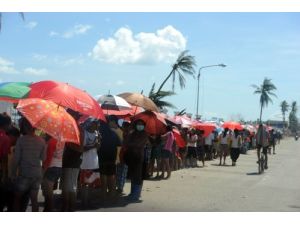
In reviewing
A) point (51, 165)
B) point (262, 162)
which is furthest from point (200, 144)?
point (51, 165)

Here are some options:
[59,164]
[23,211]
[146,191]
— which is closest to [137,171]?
[146,191]

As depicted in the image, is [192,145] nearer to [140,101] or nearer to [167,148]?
[167,148]

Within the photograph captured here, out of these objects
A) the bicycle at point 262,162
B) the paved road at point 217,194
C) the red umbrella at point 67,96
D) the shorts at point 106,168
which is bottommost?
the paved road at point 217,194

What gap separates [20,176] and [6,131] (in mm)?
1398

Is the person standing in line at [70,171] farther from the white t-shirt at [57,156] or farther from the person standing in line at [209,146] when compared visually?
the person standing in line at [209,146]

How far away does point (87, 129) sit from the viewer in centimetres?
971

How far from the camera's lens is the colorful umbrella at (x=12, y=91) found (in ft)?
33.0

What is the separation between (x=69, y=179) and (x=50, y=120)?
188cm

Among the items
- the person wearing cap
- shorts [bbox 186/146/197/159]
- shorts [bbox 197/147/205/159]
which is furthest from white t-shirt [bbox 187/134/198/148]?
the person wearing cap

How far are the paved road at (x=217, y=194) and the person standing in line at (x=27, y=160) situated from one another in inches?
98.3

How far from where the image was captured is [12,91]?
1023cm

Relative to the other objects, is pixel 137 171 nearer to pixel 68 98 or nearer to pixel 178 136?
pixel 68 98

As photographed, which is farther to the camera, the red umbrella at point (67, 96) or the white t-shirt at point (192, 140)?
the white t-shirt at point (192, 140)

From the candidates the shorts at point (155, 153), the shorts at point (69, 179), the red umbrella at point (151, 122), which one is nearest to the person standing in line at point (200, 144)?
the shorts at point (155, 153)
